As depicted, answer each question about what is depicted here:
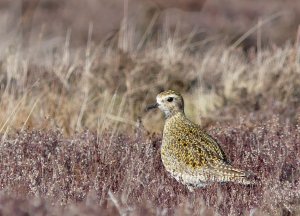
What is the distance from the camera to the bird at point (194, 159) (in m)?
7.35

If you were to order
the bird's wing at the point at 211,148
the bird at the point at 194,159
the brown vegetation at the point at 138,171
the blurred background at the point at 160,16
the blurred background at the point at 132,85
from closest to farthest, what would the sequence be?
the brown vegetation at the point at 138,171, the bird at the point at 194,159, the bird's wing at the point at 211,148, the blurred background at the point at 132,85, the blurred background at the point at 160,16

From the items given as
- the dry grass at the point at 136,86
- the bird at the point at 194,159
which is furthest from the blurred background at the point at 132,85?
the bird at the point at 194,159

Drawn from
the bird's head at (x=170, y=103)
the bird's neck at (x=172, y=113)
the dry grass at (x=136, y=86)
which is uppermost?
the bird's head at (x=170, y=103)

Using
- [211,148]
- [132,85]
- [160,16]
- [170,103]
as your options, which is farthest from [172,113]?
[160,16]

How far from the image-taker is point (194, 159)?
7.58 meters

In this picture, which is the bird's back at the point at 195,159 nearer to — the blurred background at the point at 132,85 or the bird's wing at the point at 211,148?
the bird's wing at the point at 211,148

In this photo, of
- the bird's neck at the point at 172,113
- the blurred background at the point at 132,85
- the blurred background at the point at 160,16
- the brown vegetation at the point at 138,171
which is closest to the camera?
the brown vegetation at the point at 138,171

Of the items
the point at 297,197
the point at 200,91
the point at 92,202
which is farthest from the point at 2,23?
the point at 92,202

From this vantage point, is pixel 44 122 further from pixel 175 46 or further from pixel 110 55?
pixel 175 46

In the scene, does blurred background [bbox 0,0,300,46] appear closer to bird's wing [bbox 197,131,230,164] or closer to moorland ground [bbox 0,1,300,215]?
moorland ground [bbox 0,1,300,215]

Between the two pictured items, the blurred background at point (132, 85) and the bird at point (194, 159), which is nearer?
the bird at point (194, 159)

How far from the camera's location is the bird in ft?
24.1

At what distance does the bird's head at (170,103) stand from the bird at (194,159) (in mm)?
240

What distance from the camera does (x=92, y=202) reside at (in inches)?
204
